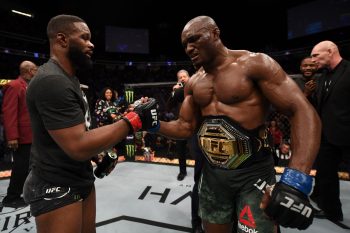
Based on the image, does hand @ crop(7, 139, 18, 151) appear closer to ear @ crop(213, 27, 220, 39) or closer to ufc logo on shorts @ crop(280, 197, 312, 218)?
ear @ crop(213, 27, 220, 39)

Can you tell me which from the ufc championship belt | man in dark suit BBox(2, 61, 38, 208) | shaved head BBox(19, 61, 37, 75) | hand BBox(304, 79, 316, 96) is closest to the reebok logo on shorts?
the ufc championship belt

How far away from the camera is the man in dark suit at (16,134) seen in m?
3.12

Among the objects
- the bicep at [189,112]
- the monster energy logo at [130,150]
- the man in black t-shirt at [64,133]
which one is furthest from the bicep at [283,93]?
the monster energy logo at [130,150]

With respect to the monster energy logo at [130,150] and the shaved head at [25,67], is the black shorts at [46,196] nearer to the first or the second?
the shaved head at [25,67]

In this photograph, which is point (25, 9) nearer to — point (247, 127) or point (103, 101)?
point (103, 101)

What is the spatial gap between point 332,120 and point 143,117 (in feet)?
7.31

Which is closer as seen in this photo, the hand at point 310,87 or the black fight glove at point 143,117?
the black fight glove at point 143,117

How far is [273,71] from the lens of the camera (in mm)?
1369

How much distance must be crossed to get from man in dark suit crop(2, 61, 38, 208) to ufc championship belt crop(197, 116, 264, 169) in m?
2.69

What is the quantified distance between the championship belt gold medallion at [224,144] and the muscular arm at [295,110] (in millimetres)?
268

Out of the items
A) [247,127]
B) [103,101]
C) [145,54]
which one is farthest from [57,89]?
[145,54]

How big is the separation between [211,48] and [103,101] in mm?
4343

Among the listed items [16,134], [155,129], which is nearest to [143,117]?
[155,129]

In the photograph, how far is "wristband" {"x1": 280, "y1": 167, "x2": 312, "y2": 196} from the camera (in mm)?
1095
